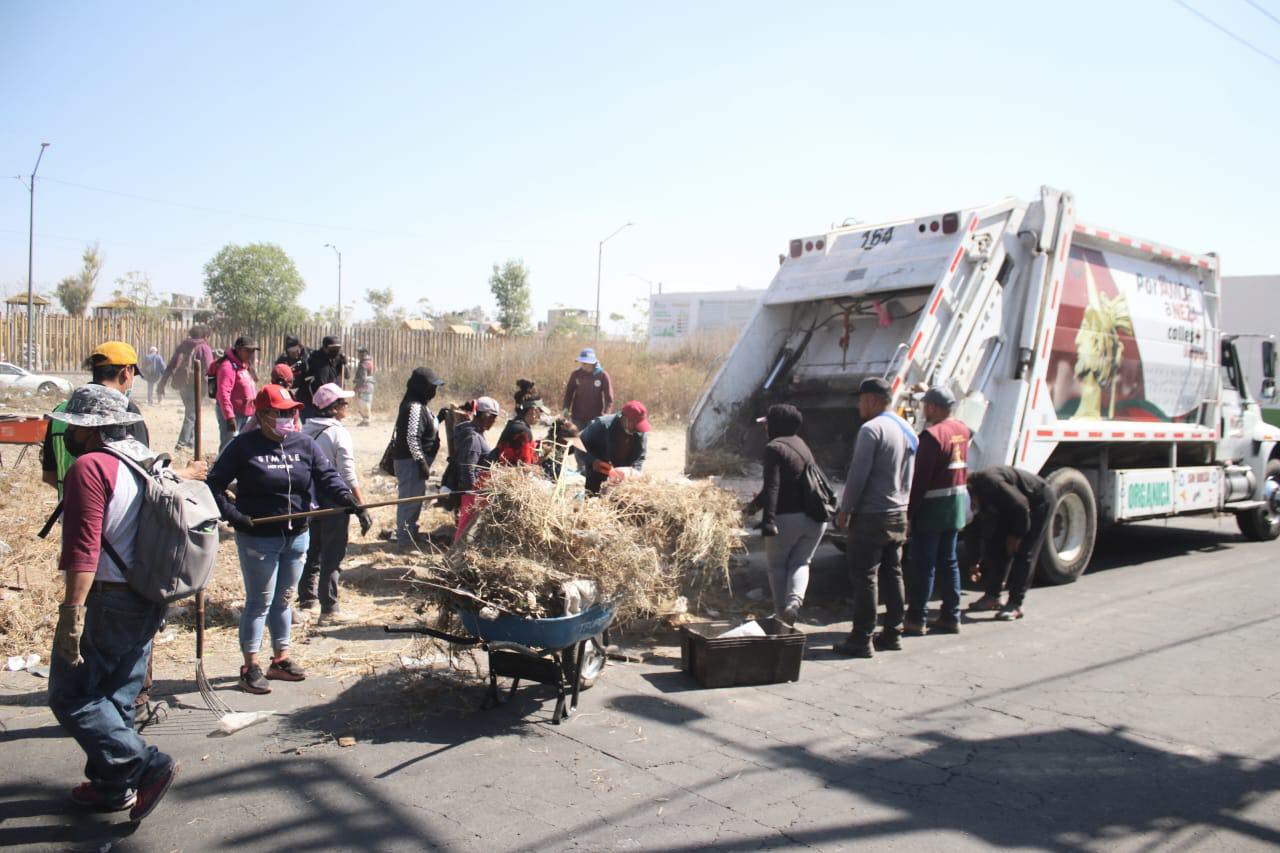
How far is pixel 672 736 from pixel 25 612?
4.32 meters

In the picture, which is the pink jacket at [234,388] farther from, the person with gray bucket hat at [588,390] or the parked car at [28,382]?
the parked car at [28,382]

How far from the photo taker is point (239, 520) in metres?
5.10

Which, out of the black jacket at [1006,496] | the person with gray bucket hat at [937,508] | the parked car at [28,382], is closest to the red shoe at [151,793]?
the person with gray bucket hat at [937,508]

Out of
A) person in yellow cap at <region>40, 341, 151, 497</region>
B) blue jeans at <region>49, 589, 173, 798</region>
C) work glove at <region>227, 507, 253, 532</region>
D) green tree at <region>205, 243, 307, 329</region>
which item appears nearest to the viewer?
blue jeans at <region>49, 589, 173, 798</region>

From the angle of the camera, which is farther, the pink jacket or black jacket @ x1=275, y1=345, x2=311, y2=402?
black jacket @ x1=275, y1=345, x2=311, y2=402

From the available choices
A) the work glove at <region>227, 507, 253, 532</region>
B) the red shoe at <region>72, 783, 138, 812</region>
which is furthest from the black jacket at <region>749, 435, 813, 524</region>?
the red shoe at <region>72, 783, 138, 812</region>

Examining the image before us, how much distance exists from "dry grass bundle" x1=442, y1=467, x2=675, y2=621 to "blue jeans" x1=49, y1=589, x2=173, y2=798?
1.52 metres

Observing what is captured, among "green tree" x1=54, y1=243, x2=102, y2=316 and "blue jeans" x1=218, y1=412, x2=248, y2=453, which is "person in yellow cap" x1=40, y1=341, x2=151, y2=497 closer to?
"blue jeans" x1=218, y1=412, x2=248, y2=453

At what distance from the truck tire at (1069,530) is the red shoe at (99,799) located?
24.4 ft

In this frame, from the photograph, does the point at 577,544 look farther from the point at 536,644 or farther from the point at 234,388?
the point at 234,388

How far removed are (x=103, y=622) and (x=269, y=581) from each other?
151cm

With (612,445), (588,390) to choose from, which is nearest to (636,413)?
(612,445)

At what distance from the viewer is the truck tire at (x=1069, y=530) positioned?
343 inches

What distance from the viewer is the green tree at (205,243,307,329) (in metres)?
37.8
